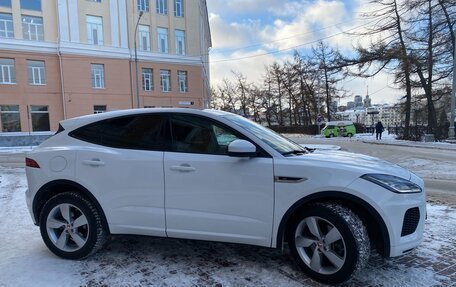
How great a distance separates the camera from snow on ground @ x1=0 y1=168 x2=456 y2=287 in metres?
3.39

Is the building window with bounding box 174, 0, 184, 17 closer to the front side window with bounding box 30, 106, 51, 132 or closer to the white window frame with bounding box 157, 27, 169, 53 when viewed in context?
the white window frame with bounding box 157, 27, 169, 53

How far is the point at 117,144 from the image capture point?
390cm

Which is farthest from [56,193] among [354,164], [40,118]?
[40,118]

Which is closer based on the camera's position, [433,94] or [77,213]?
[77,213]

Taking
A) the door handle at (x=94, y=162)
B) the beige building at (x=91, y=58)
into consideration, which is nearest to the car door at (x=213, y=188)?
the door handle at (x=94, y=162)

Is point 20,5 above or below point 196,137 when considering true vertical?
above

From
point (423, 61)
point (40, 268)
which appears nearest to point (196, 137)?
point (40, 268)

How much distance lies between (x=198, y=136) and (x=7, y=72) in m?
33.2

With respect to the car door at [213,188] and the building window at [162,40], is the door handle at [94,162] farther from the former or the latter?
the building window at [162,40]

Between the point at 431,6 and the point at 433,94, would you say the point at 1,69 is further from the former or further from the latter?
the point at 433,94

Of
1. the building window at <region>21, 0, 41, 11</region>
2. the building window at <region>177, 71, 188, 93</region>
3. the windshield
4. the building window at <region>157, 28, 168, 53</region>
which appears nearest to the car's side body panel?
the windshield

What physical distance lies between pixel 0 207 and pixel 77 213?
3.29m

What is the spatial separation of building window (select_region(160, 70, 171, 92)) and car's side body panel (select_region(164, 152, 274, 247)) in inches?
1344

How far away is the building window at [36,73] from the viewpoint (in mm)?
31250
